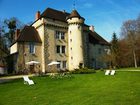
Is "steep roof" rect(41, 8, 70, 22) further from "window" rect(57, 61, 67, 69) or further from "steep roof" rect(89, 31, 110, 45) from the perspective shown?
"window" rect(57, 61, 67, 69)

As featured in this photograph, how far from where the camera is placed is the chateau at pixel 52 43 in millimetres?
47469

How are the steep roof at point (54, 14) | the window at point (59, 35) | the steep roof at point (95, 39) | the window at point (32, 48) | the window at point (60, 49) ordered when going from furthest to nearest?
1. the steep roof at point (95, 39)
2. the window at point (59, 35)
3. the window at point (60, 49)
4. the steep roof at point (54, 14)
5. the window at point (32, 48)

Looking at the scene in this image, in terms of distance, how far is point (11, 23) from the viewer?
236 ft

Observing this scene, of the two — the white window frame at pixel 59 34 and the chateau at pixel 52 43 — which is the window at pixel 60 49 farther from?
the white window frame at pixel 59 34

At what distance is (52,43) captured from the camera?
166 ft

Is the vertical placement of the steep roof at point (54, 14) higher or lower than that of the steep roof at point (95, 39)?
higher

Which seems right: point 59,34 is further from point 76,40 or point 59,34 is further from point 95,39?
point 95,39

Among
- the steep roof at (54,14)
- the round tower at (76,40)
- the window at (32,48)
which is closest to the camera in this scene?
the window at (32,48)

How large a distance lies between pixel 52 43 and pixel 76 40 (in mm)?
4920

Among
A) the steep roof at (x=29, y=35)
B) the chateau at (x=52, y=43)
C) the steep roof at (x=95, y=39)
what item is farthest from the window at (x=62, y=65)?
the steep roof at (x=95, y=39)

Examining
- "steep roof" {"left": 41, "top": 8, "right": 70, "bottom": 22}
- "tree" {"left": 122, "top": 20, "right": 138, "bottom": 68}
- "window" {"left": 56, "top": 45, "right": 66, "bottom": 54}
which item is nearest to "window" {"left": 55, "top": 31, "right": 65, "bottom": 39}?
"window" {"left": 56, "top": 45, "right": 66, "bottom": 54}

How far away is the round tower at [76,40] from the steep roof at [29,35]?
7.03 metres

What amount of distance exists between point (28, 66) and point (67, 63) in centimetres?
903

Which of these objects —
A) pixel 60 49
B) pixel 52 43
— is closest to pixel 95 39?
pixel 60 49
